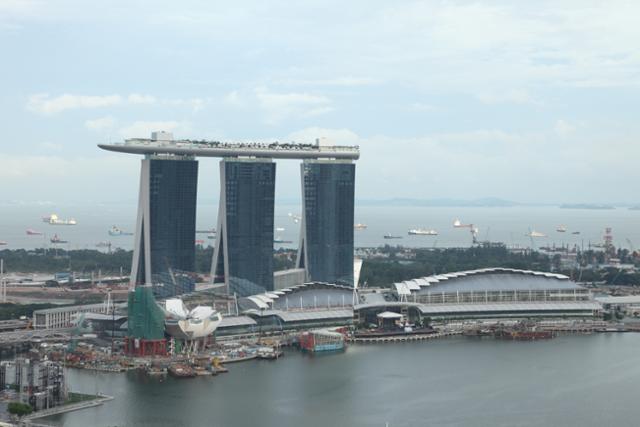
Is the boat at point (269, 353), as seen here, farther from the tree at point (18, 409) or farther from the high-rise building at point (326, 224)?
the high-rise building at point (326, 224)

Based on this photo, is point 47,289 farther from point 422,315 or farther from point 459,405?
point 459,405

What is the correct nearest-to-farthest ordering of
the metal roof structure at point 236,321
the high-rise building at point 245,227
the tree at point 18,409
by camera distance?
the tree at point 18,409, the metal roof structure at point 236,321, the high-rise building at point 245,227

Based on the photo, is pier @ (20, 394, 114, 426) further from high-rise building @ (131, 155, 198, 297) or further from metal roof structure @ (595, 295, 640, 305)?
metal roof structure @ (595, 295, 640, 305)

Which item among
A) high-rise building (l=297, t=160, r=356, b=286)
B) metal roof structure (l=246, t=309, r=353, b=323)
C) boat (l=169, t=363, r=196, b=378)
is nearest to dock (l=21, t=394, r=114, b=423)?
boat (l=169, t=363, r=196, b=378)

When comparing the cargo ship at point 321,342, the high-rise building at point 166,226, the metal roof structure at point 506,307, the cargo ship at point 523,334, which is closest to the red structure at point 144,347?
the cargo ship at point 321,342

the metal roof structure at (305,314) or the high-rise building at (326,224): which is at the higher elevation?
the high-rise building at (326,224)

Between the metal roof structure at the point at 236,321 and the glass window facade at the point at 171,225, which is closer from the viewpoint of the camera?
the metal roof structure at the point at 236,321
